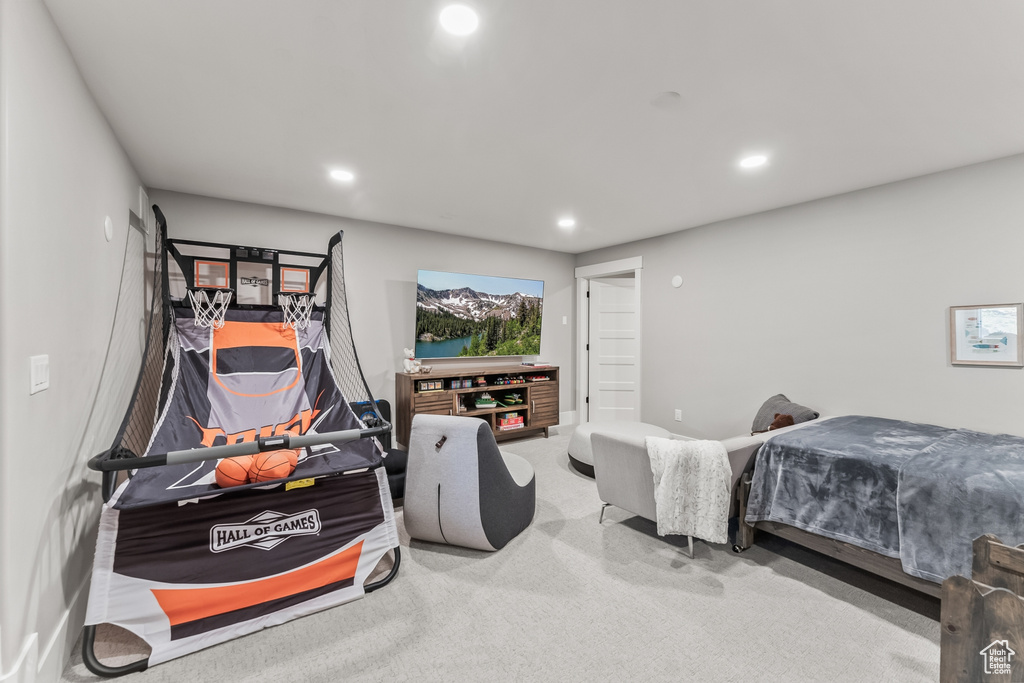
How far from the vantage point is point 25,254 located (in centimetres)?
140

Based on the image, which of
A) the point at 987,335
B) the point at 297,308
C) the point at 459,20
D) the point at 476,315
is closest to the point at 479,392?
the point at 476,315

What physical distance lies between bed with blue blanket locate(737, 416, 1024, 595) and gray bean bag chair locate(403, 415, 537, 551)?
1.48 meters

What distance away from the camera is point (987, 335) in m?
2.81

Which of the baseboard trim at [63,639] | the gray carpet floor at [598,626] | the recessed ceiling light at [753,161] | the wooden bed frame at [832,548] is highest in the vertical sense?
the recessed ceiling light at [753,161]

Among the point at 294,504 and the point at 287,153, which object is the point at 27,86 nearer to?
the point at 287,153

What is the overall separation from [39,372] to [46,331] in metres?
0.18

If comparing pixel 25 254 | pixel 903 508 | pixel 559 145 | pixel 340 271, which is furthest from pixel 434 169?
pixel 903 508

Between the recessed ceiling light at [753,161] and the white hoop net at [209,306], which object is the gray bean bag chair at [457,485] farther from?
the recessed ceiling light at [753,161]

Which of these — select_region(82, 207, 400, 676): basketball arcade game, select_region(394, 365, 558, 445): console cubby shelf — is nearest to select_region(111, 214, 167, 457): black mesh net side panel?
select_region(82, 207, 400, 676): basketball arcade game

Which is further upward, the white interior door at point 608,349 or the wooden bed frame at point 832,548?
the white interior door at point 608,349

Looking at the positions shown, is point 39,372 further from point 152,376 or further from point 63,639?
point 152,376

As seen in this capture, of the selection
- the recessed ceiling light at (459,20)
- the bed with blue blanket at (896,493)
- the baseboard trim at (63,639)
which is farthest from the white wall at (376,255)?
the bed with blue blanket at (896,493)

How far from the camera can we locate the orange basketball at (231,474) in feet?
6.41

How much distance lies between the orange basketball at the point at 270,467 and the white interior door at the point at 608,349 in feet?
14.5
